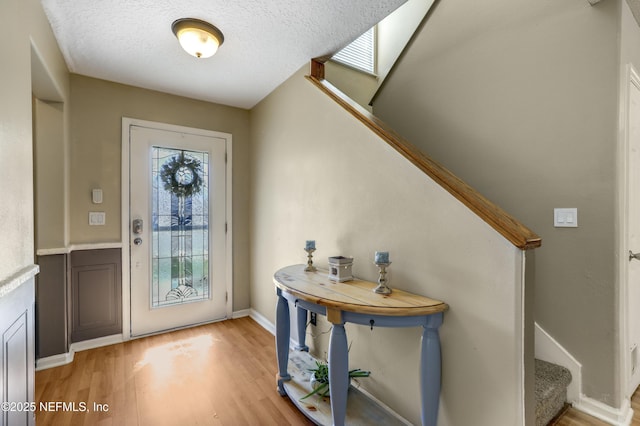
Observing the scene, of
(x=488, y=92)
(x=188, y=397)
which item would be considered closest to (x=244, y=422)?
(x=188, y=397)

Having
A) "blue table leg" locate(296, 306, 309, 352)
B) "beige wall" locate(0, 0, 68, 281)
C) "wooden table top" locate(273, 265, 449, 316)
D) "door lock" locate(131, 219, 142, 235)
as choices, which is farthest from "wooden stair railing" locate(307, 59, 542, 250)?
"door lock" locate(131, 219, 142, 235)

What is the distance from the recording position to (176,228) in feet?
9.88

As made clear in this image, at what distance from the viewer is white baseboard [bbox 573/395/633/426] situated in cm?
162

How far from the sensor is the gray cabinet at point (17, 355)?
1.15 metres

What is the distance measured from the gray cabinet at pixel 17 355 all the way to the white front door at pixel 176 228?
1.43 metres

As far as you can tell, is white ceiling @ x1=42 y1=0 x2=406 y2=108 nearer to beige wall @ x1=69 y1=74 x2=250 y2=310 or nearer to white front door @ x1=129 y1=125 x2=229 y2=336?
beige wall @ x1=69 y1=74 x2=250 y2=310

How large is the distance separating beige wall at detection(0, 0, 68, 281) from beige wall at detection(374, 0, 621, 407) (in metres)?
2.60

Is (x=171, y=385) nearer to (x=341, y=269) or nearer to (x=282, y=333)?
(x=282, y=333)

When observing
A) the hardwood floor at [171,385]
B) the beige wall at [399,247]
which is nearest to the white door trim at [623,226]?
the beige wall at [399,247]

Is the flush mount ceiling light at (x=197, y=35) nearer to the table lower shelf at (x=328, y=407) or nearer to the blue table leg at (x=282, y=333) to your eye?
the blue table leg at (x=282, y=333)

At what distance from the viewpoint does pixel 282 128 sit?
9.19 feet

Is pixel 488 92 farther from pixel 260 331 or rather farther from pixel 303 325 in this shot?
pixel 260 331

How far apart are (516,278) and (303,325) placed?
1.65m

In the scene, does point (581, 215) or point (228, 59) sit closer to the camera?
point (581, 215)
